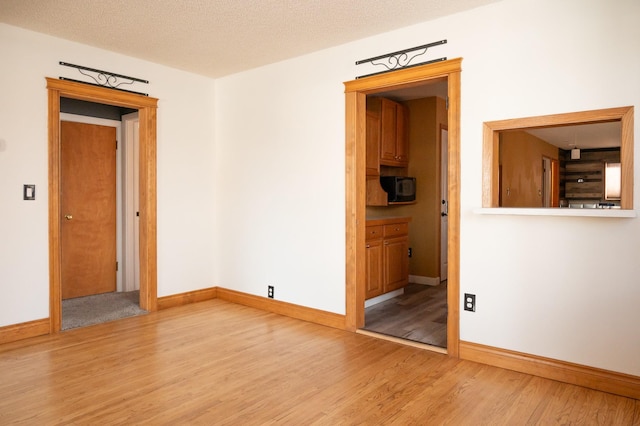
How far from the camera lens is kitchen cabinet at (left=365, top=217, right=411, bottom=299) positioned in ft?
14.7

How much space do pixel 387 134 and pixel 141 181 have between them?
2971 millimetres

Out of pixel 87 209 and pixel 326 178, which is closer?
pixel 326 178

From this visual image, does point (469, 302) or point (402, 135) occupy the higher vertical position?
point (402, 135)

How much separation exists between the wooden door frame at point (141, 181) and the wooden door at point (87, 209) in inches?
40.2

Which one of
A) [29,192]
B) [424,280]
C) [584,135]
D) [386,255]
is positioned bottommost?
[424,280]

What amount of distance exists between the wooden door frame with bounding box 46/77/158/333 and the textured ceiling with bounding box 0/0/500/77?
45cm

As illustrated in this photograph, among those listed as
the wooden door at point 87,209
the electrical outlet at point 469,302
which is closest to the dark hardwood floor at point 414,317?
the electrical outlet at point 469,302

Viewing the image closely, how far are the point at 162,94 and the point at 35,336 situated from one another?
8.64 feet

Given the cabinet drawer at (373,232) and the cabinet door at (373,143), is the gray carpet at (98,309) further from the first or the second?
the cabinet door at (373,143)

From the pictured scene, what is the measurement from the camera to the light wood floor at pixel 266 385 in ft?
7.54

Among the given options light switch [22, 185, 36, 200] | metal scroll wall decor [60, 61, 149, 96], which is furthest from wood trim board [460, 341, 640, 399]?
metal scroll wall decor [60, 61, 149, 96]

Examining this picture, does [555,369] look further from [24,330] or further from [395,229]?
[24,330]

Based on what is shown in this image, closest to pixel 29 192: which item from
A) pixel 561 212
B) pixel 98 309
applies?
pixel 98 309

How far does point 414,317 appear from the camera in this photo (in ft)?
13.7
